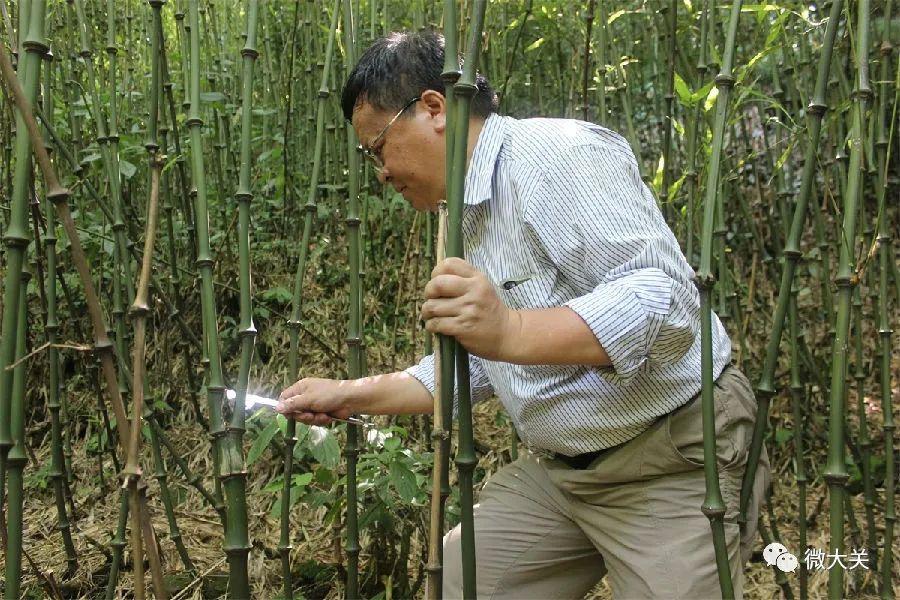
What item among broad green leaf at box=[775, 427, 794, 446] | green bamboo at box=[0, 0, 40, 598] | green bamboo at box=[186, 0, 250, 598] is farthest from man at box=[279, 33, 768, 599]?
broad green leaf at box=[775, 427, 794, 446]

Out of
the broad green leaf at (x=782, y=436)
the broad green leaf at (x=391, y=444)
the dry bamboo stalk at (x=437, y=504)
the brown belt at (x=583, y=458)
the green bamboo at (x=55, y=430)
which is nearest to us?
the dry bamboo stalk at (x=437, y=504)

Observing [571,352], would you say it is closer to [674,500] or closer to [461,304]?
[461,304]

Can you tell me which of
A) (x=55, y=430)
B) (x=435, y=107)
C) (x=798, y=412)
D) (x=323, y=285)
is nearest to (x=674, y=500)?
(x=798, y=412)

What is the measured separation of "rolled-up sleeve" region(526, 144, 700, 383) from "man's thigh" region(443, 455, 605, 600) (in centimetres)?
39

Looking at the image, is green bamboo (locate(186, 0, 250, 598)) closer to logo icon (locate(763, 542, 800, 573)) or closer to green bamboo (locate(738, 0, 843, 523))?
green bamboo (locate(738, 0, 843, 523))

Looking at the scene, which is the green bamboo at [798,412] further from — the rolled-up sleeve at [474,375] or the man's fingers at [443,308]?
the man's fingers at [443,308]

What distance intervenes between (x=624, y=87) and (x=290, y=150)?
1.68 m

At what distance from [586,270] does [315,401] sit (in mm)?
479

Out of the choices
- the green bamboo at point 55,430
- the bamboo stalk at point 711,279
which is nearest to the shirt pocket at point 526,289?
the bamboo stalk at point 711,279

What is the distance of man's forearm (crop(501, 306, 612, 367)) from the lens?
3.15ft

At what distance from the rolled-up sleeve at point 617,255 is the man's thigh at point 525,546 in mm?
393

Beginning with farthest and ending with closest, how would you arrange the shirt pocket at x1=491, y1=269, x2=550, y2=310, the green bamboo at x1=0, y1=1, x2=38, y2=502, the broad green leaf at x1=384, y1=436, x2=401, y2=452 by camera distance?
1. the broad green leaf at x1=384, y1=436, x2=401, y2=452
2. the shirt pocket at x1=491, y1=269, x2=550, y2=310
3. the green bamboo at x1=0, y1=1, x2=38, y2=502

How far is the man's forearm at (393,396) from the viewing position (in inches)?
54.9

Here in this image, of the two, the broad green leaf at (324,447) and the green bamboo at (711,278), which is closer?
the green bamboo at (711,278)
